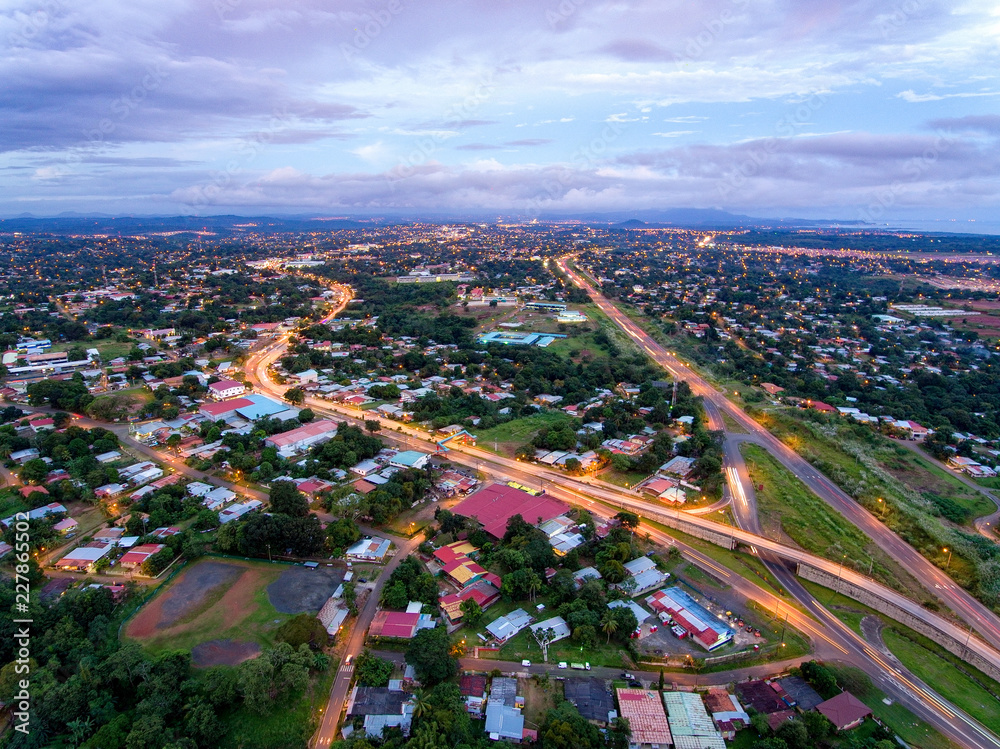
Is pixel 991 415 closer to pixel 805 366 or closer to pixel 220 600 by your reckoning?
pixel 805 366

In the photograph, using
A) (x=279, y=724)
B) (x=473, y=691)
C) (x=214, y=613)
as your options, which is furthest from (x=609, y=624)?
(x=214, y=613)

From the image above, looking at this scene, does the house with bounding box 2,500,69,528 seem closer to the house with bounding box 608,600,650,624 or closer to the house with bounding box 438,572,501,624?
the house with bounding box 438,572,501,624

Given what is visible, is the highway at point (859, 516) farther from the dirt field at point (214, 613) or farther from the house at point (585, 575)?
the dirt field at point (214, 613)

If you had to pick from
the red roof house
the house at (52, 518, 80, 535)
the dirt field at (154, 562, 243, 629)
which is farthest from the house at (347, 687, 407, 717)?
the house at (52, 518, 80, 535)

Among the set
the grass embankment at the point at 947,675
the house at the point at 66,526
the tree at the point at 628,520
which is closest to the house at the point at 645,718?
the tree at the point at 628,520

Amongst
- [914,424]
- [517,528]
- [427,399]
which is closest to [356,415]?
[427,399]

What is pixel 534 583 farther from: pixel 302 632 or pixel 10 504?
pixel 10 504

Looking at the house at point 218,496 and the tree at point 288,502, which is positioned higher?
the tree at point 288,502
